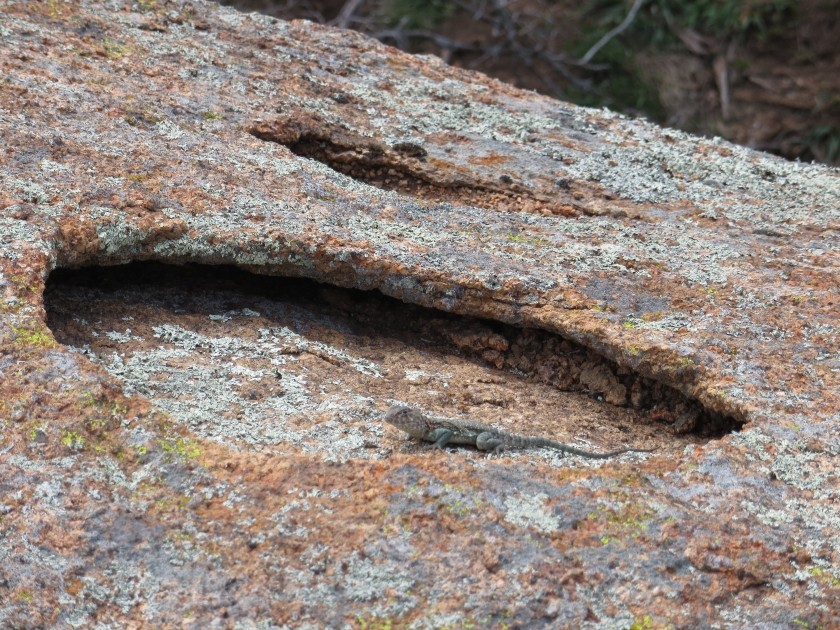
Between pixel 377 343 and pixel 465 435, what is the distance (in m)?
0.71

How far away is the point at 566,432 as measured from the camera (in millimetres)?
3059

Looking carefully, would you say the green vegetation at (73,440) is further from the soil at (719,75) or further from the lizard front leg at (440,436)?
the soil at (719,75)

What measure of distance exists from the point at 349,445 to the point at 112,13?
2.58 meters

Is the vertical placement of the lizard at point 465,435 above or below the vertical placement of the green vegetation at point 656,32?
below

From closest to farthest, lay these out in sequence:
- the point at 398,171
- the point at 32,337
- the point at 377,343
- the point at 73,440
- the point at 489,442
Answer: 1. the point at 73,440
2. the point at 32,337
3. the point at 489,442
4. the point at 377,343
5. the point at 398,171

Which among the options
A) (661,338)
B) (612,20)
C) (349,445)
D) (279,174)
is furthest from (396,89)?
(612,20)

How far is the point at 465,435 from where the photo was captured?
2.85 m

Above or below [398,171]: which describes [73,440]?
below

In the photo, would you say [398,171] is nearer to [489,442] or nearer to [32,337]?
[489,442]

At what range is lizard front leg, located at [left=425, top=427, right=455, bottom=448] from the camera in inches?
109

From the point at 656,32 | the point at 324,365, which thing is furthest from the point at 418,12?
the point at 324,365

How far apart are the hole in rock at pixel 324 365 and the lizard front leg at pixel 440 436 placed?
96 millimetres

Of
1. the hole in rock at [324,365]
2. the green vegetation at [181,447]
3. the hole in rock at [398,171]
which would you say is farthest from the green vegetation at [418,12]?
the green vegetation at [181,447]

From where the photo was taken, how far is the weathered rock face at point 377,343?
95.5 inches
